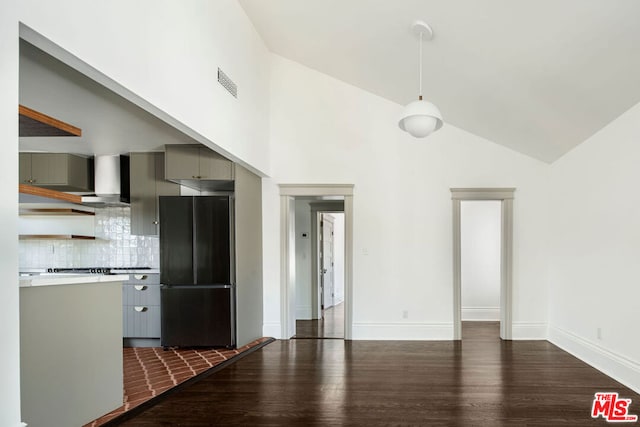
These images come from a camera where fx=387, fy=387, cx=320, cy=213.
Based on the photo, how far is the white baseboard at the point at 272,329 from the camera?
5484 mm

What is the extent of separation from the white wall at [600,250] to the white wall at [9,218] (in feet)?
14.6

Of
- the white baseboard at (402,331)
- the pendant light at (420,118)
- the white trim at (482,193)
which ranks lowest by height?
the white baseboard at (402,331)

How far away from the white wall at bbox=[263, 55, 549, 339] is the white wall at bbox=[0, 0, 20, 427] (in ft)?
13.0

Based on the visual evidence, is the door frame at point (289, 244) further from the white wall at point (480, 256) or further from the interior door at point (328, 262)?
the interior door at point (328, 262)

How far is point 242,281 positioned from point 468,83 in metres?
3.53

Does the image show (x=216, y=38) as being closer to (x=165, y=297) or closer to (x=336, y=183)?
(x=336, y=183)

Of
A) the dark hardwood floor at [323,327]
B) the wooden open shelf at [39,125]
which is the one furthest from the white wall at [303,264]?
the wooden open shelf at [39,125]

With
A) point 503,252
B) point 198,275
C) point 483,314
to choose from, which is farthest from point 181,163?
point 483,314

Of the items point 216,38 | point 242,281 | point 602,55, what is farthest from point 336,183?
point 602,55

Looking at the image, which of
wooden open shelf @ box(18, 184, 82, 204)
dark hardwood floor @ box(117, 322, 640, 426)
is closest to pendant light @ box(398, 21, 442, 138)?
dark hardwood floor @ box(117, 322, 640, 426)

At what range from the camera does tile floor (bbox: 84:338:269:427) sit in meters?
3.33

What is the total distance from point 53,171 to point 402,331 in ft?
17.3

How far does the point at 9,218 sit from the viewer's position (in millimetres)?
1648

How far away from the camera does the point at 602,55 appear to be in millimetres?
2998
